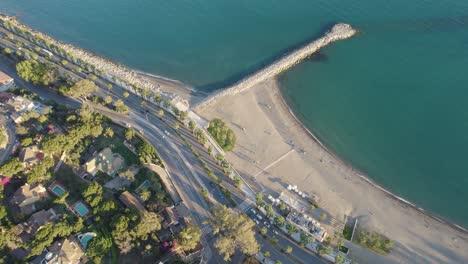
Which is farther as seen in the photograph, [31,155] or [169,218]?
[31,155]

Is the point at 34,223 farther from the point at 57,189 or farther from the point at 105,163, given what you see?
the point at 105,163

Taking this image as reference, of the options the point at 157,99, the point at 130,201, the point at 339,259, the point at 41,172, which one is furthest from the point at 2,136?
the point at 339,259

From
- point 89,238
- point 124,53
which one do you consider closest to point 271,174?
point 89,238

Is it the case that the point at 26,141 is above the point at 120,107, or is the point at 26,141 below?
below

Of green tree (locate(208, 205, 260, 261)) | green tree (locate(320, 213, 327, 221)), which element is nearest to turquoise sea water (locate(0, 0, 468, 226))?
green tree (locate(320, 213, 327, 221))

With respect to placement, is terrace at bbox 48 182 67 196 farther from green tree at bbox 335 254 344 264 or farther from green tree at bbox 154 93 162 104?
green tree at bbox 335 254 344 264

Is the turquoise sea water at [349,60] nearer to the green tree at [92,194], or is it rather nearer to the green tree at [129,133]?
the green tree at [129,133]
